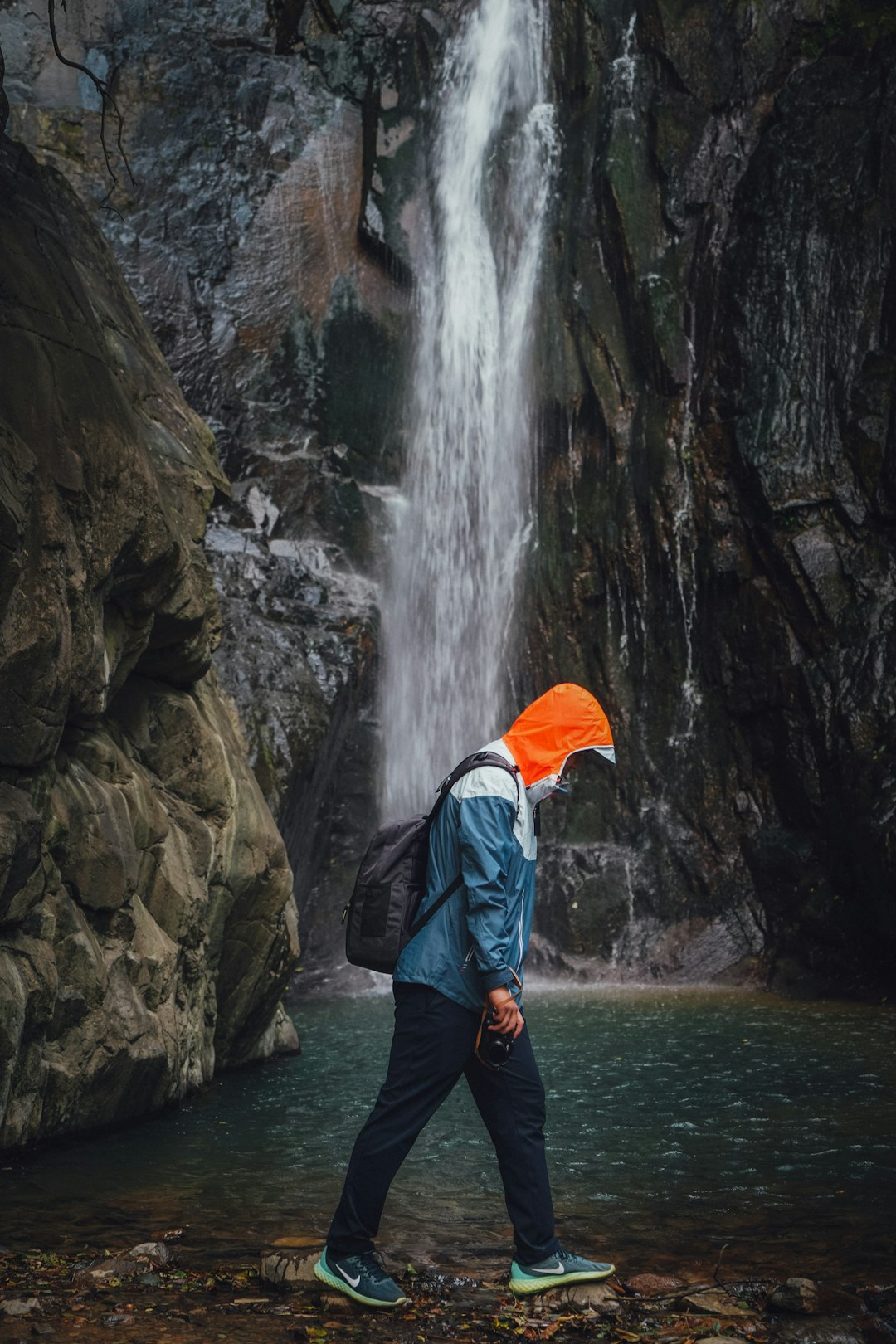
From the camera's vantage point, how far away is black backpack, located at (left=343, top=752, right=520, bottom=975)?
12.8 ft

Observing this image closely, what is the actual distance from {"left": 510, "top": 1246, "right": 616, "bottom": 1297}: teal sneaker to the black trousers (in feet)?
0.09

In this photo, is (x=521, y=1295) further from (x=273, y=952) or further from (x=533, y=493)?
(x=533, y=493)

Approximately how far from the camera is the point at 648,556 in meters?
16.2

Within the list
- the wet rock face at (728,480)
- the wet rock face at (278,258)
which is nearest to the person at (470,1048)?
the wet rock face at (728,480)

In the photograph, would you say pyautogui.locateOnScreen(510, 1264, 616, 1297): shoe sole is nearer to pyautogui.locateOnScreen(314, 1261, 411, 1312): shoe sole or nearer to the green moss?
pyautogui.locateOnScreen(314, 1261, 411, 1312): shoe sole

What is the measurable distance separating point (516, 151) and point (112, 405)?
13894mm

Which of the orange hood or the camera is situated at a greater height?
the orange hood

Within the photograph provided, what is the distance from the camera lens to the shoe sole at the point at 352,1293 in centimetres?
357

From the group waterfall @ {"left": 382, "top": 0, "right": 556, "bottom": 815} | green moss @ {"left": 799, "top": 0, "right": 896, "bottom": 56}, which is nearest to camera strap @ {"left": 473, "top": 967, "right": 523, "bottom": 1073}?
waterfall @ {"left": 382, "top": 0, "right": 556, "bottom": 815}

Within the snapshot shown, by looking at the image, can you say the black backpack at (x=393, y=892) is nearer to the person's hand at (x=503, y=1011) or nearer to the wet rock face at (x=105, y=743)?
the person's hand at (x=503, y=1011)

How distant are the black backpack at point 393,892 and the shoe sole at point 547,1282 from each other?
1.02 metres

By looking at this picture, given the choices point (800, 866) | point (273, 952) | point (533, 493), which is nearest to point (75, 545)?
point (273, 952)

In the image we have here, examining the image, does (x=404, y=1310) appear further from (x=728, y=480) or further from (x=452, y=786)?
(x=728, y=480)

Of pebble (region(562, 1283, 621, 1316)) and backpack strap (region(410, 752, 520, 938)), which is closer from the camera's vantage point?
pebble (region(562, 1283, 621, 1316))
